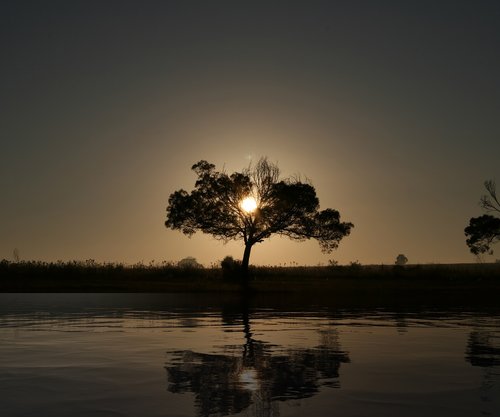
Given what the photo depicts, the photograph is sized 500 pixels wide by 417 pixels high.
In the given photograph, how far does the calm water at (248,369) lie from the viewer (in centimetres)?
776

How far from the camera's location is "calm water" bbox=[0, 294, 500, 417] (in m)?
7.76

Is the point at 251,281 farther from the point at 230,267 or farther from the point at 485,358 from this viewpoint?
the point at 485,358

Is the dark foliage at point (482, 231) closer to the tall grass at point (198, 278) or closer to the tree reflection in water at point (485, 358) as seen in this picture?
the tall grass at point (198, 278)

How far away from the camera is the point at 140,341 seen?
1515cm

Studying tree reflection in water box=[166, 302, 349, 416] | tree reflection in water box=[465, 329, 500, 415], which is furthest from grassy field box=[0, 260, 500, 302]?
tree reflection in water box=[166, 302, 349, 416]

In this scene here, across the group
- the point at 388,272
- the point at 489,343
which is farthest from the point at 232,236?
the point at 489,343

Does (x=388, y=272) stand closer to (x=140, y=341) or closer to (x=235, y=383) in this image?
(x=140, y=341)

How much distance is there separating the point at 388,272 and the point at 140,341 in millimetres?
66765

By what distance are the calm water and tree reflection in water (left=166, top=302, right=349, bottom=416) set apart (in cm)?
2

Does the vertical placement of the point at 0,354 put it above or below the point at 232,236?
below

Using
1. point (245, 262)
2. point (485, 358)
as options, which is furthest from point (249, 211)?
point (485, 358)

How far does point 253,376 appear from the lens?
989 cm

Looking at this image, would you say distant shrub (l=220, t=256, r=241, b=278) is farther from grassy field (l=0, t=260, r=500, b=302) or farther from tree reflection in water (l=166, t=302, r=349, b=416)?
tree reflection in water (l=166, t=302, r=349, b=416)

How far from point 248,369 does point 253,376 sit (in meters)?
0.77
